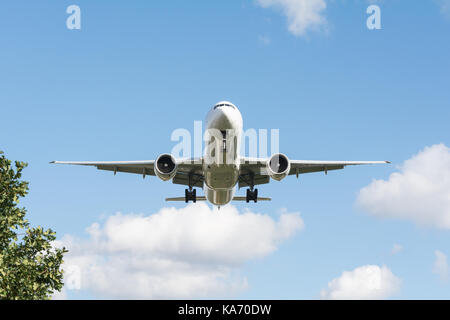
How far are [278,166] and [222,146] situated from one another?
3386mm

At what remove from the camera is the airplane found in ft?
79.8

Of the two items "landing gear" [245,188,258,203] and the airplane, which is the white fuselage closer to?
the airplane

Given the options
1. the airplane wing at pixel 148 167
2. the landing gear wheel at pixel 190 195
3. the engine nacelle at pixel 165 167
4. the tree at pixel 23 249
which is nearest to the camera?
the tree at pixel 23 249

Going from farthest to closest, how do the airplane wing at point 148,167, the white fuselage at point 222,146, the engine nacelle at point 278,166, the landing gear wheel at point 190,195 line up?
the landing gear wheel at point 190,195, the airplane wing at point 148,167, the engine nacelle at point 278,166, the white fuselage at point 222,146

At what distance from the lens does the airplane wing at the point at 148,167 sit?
28531 mm

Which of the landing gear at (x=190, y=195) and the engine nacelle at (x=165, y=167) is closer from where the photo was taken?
the engine nacelle at (x=165, y=167)

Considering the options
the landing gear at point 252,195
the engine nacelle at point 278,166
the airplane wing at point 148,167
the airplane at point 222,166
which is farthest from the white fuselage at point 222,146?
the landing gear at point 252,195

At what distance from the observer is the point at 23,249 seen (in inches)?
734

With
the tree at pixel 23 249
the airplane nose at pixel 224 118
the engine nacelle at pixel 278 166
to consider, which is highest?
the airplane nose at pixel 224 118

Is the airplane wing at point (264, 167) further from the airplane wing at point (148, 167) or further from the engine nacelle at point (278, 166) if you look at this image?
the airplane wing at point (148, 167)

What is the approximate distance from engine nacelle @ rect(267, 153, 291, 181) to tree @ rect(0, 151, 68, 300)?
1134 centimetres

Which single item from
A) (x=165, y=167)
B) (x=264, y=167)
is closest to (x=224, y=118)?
(x=165, y=167)
